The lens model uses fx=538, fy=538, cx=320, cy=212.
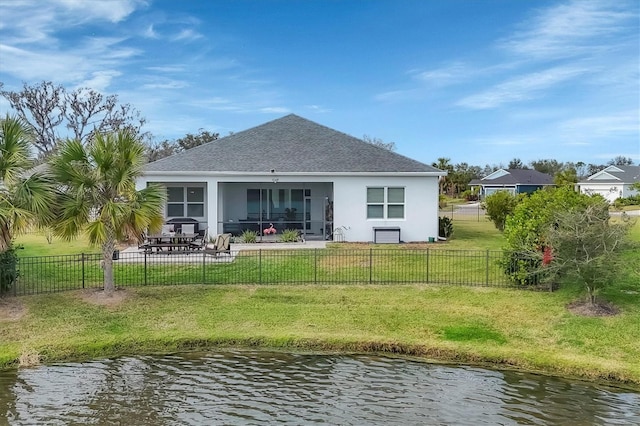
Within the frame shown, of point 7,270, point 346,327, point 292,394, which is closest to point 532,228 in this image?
point 346,327

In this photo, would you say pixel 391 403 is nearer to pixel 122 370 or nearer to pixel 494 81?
pixel 122 370

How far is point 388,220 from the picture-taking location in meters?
24.1

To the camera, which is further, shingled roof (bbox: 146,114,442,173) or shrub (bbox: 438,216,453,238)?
shrub (bbox: 438,216,453,238)

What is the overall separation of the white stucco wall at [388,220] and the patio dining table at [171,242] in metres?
6.91

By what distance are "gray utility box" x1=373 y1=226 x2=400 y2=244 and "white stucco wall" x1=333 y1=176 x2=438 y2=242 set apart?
47cm

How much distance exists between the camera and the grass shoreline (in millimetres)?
10688

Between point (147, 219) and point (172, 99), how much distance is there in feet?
125

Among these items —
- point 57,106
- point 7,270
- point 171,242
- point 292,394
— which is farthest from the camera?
Answer: point 57,106

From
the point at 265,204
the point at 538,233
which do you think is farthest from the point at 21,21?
the point at 538,233

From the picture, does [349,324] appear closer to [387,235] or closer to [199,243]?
[199,243]

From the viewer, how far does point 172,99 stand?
1930 inches

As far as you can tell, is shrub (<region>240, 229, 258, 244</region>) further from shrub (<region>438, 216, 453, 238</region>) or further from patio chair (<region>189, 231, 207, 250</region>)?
shrub (<region>438, 216, 453, 238</region>)

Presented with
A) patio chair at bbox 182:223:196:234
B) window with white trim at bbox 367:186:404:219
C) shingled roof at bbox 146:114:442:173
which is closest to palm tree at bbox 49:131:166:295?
shingled roof at bbox 146:114:442:173

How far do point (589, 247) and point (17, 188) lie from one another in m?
13.4
